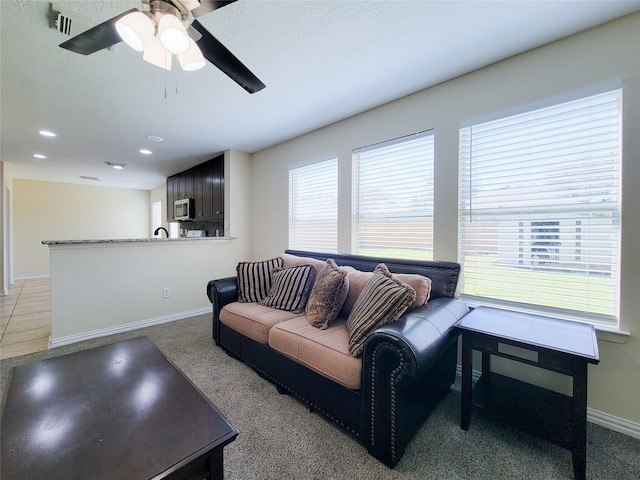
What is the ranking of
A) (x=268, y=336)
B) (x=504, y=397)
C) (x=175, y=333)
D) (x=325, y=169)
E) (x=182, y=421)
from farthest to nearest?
(x=325, y=169)
(x=175, y=333)
(x=268, y=336)
(x=504, y=397)
(x=182, y=421)

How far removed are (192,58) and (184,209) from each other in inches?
176

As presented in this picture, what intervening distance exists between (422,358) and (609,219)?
1.55 meters

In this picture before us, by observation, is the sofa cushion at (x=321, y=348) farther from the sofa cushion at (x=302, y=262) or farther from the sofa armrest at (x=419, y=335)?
the sofa cushion at (x=302, y=262)

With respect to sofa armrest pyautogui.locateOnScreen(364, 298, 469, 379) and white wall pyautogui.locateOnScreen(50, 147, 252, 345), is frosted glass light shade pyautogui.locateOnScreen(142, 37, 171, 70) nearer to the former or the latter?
sofa armrest pyautogui.locateOnScreen(364, 298, 469, 379)

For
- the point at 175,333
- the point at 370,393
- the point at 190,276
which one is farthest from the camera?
the point at 190,276

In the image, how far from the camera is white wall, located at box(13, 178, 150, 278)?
20.4ft

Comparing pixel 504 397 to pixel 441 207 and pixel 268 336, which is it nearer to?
pixel 441 207

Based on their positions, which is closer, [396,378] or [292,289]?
[396,378]

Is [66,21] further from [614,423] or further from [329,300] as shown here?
[614,423]

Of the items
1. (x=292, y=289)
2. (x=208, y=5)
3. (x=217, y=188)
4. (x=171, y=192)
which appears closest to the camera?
(x=208, y=5)

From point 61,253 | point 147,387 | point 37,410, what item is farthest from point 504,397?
point 61,253

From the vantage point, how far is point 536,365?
1.36 meters

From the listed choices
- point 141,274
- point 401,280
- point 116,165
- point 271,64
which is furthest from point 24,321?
point 401,280

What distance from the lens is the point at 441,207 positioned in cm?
232
